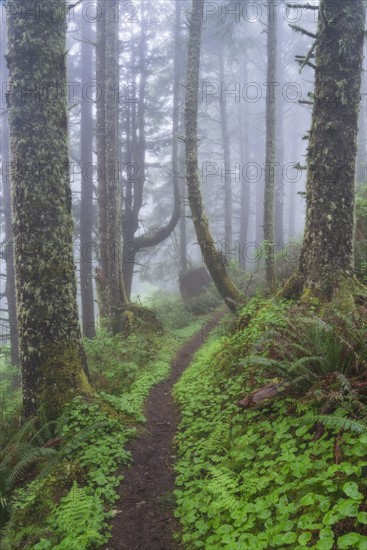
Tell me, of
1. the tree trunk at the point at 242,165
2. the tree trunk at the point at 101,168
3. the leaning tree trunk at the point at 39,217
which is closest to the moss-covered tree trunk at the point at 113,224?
the tree trunk at the point at 101,168

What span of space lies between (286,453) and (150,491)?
170 cm

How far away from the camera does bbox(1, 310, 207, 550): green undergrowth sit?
11.5 feet

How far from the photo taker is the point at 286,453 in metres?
3.68

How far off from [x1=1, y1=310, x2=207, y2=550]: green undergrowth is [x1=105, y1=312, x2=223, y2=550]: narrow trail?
137 mm

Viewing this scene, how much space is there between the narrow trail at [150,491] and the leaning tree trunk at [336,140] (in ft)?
11.1

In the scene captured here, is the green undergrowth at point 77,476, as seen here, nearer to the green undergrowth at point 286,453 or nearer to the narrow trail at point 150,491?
the narrow trail at point 150,491

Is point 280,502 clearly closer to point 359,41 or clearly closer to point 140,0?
point 359,41

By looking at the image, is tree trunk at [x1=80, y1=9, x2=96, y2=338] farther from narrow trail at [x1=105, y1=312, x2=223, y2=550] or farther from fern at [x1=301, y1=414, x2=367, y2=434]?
fern at [x1=301, y1=414, x2=367, y2=434]

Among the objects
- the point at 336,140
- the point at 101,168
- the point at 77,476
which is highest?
the point at 101,168

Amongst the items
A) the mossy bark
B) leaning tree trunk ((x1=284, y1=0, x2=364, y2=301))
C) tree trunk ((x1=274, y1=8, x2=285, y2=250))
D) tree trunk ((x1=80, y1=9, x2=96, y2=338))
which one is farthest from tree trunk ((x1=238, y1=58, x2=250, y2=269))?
leaning tree trunk ((x1=284, y1=0, x2=364, y2=301))

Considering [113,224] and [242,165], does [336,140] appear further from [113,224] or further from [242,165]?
[242,165]

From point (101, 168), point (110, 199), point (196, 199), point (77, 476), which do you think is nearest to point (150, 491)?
point (77, 476)

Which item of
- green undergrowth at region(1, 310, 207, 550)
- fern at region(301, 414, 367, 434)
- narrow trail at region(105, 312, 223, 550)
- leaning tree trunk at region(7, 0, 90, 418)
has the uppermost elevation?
leaning tree trunk at region(7, 0, 90, 418)

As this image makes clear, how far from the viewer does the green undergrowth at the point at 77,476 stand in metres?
3.52
